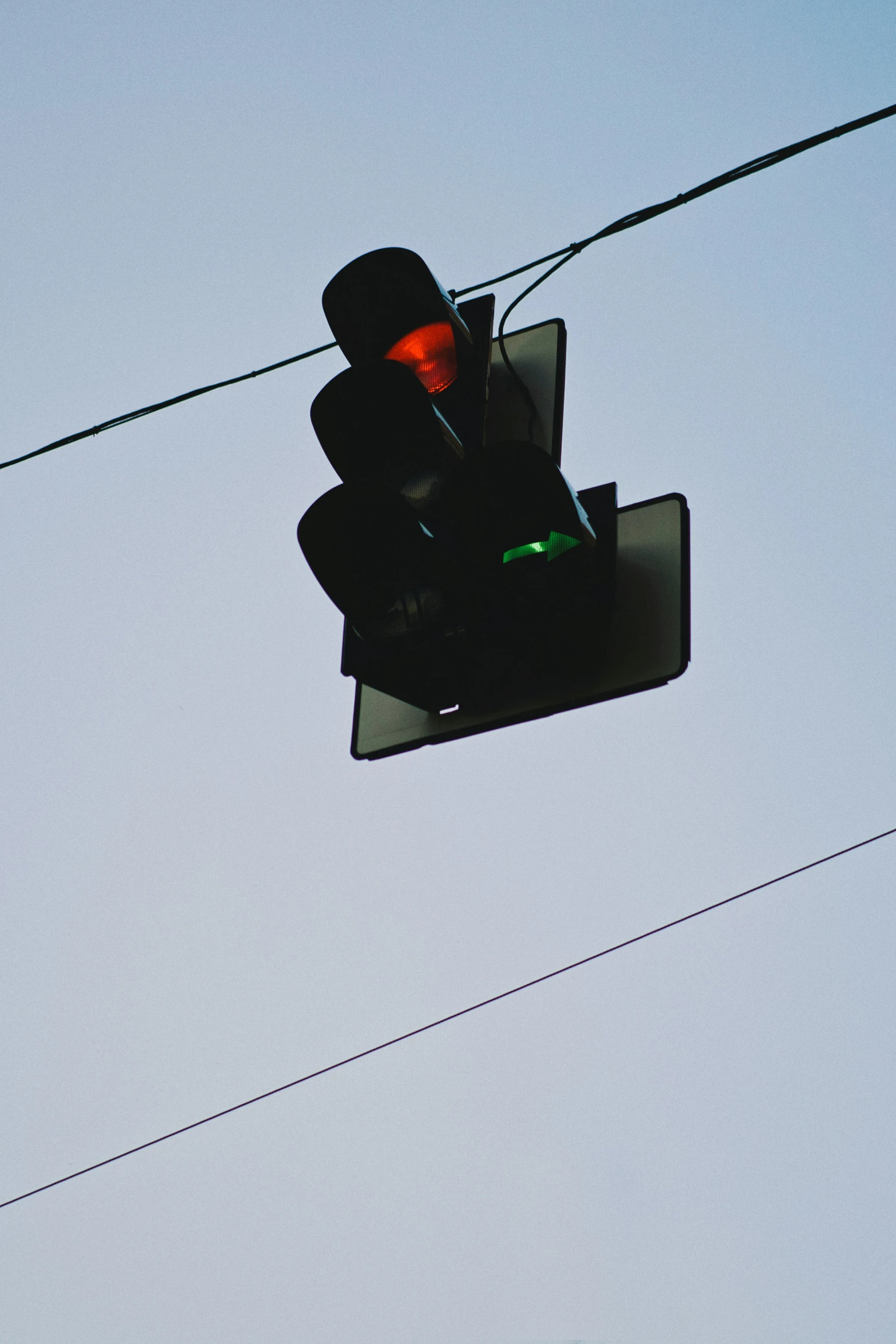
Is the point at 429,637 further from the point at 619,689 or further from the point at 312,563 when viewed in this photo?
the point at 619,689

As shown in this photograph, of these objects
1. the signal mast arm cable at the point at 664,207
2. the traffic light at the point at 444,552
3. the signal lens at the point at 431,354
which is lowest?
the traffic light at the point at 444,552

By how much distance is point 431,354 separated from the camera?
79.0 inches

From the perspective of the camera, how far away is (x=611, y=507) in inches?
72.8

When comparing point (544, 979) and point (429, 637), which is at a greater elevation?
point (429, 637)

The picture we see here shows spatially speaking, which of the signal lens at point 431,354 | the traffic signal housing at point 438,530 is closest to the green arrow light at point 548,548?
the traffic signal housing at point 438,530

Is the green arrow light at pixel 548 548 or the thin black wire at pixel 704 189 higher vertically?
the thin black wire at pixel 704 189

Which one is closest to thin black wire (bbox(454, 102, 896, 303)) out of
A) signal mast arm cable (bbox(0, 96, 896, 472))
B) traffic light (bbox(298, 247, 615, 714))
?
signal mast arm cable (bbox(0, 96, 896, 472))

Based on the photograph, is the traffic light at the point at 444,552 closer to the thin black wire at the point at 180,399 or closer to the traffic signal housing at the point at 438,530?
the traffic signal housing at the point at 438,530

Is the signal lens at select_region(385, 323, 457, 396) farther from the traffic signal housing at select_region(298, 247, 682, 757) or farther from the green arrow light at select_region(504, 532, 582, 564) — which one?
the green arrow light at select_region(504, 532, 582, 564)

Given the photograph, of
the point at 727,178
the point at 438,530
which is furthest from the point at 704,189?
the point at 438,530

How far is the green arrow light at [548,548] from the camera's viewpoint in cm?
162

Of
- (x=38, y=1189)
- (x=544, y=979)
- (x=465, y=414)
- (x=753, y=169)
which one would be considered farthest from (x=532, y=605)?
(x=38, y=1189)

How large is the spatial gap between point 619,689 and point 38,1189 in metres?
3.70

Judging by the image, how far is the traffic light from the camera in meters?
1.59
